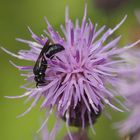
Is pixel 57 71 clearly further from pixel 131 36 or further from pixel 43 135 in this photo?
pixel 131 36

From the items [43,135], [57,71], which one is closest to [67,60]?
[57,71]

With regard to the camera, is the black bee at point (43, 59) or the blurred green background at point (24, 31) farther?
the blurred green background at point (24, 31)

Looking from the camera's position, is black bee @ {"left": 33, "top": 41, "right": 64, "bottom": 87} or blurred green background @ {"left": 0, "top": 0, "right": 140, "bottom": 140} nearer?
black bee @ {"left": 33, "top": 41, "right": 64, "bottom": 87}

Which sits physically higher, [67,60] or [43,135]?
[67,60]
